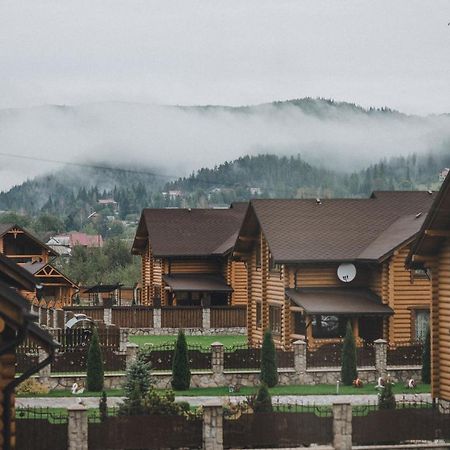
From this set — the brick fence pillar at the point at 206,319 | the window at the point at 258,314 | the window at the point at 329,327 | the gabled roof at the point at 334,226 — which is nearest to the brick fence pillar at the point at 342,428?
the gabled roof at the point at 334,226

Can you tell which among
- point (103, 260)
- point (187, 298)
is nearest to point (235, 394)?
point (187, 298)

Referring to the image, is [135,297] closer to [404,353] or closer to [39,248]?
[39,248]

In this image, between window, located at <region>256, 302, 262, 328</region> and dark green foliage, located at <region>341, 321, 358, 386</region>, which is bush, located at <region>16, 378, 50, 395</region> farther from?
window, located at <region>256, 302, 262, 328</region>

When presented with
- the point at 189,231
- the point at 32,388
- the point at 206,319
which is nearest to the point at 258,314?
the point at 206,319

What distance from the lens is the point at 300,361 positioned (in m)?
40.4

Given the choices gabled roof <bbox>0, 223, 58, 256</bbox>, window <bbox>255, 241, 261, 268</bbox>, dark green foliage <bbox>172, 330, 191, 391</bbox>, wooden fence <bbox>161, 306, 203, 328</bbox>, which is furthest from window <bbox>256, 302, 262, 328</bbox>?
gabled roof <bbox>0, 223, 58, 256</bbox>

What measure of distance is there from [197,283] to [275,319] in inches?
664

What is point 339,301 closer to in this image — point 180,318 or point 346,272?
point 346,272

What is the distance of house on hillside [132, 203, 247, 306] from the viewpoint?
65.5 m

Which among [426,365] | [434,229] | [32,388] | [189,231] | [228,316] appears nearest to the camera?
[434,229]

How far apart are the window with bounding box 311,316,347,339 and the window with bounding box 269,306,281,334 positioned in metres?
2.50

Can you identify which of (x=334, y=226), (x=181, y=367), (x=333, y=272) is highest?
(x=334, y=226)

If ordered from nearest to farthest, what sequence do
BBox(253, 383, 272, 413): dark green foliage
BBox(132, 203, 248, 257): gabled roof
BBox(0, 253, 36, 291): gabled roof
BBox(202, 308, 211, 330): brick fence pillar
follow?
BBox(0, 253, 36, 291): gabled roof
BBox(253, 383, 272, 413): dark green foliage
BBox(202, 308, 211, 330): brick fence pillar
BBox(132, 203, 248, 257): gabled roof

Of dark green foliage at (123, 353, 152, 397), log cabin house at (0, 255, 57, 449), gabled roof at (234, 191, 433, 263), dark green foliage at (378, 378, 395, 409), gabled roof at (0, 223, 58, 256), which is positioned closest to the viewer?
log cabin house at (0, 255, 57, 449)
